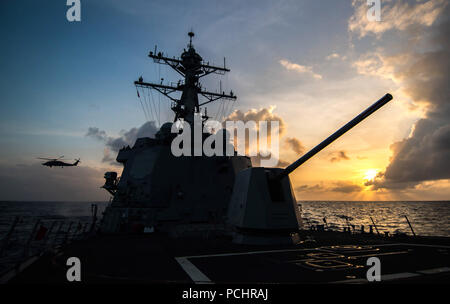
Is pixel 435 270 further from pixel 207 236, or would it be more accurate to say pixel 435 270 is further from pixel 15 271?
pixel 15 271

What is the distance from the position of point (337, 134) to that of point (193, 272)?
5179 millimetres

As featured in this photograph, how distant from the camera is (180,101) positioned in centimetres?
1783

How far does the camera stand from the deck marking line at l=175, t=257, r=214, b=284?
13.2 feet

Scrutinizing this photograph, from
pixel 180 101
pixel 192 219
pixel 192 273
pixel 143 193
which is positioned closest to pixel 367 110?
pixel 192 273

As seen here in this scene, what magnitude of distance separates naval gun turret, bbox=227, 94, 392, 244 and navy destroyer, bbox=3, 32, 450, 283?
0.03 metres

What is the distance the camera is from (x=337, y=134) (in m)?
7.00

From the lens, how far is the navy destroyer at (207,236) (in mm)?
Answer: 4551

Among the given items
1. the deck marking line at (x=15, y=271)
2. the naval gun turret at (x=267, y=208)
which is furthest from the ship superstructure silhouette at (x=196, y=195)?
the deck marking line at (x=15, y=271)

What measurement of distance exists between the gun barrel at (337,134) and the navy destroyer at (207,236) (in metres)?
0.03

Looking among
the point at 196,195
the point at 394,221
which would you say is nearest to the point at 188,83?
the point at 196,195

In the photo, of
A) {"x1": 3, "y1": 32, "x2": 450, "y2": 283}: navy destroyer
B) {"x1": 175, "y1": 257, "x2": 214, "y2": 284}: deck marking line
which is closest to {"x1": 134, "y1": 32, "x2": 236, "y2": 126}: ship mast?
{"x1": 3, "y1": 32, "x2": 450, "y2": 283}: navy destroyer
